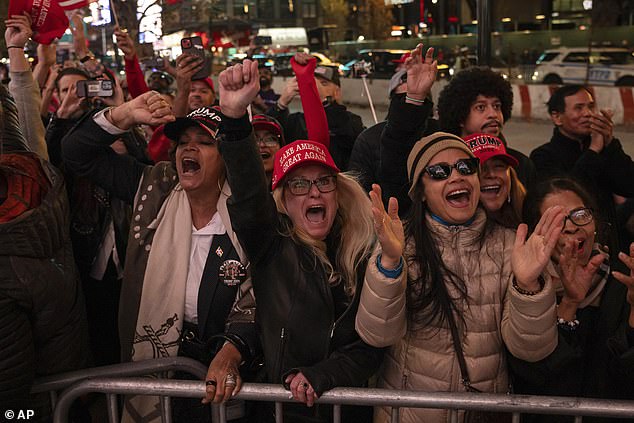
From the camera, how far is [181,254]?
320 centimetres

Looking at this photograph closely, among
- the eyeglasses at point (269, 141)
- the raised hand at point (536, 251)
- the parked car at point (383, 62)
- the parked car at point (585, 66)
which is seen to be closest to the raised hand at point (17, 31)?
the eyeglasses at point (269, 141)

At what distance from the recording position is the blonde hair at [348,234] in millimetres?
2934

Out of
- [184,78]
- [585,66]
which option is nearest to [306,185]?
[184,78]

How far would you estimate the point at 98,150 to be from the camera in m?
3.44

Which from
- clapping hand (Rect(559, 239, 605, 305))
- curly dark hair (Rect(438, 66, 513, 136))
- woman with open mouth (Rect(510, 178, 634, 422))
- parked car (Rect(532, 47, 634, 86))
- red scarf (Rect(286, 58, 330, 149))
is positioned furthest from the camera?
parked car (Rect(532, 47, 634, 86))

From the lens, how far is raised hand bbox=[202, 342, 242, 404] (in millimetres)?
2670

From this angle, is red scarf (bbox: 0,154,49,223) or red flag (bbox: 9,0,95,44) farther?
red flag (bbox: 9,0,95,44)

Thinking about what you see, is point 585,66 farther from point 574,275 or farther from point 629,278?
point 629,278

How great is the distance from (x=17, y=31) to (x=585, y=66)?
869 inches

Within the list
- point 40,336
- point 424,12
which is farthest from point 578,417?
point 424,12

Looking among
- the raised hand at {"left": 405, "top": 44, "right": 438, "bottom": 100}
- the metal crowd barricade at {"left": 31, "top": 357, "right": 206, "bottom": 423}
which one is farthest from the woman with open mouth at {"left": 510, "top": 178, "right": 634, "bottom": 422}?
the metal crowd barricade at {"left": 31, "top": 357, "right": 206, "bottom": 423}

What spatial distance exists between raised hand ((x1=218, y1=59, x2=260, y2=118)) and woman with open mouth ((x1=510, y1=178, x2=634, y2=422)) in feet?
4.50

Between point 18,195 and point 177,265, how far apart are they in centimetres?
76

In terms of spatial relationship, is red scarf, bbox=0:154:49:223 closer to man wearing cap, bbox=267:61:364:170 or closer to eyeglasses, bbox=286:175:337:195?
eyeglasses, bbox=286:175:337:195
